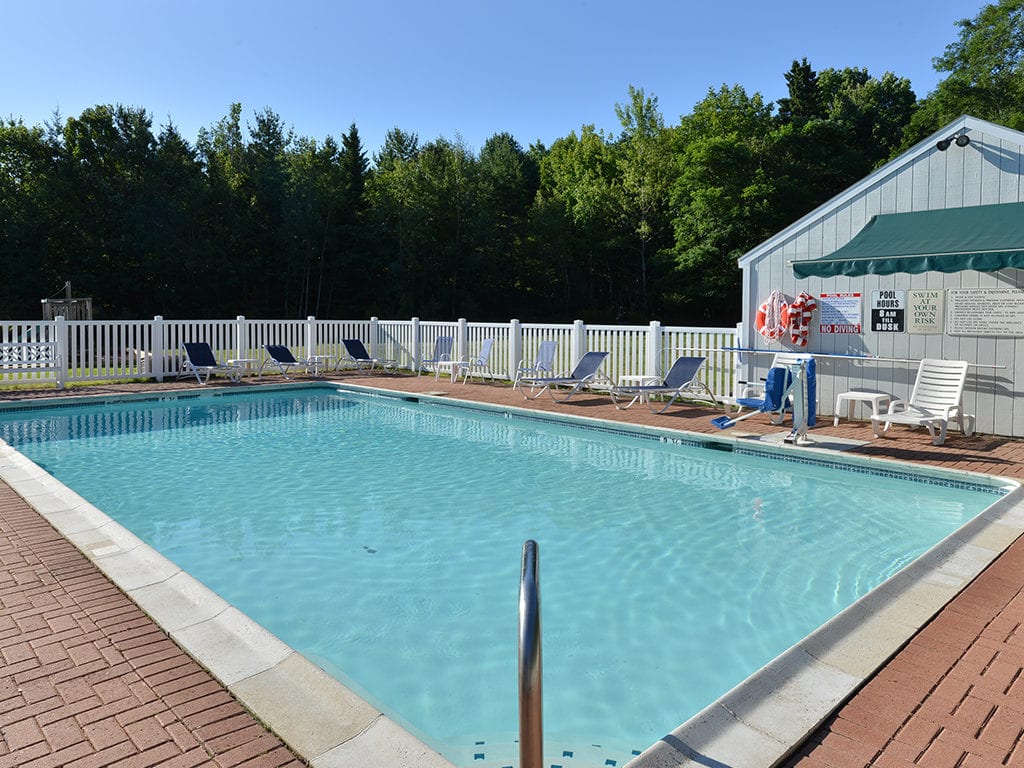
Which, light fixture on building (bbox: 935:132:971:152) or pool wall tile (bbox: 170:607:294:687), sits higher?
light fixture on building (bbox: 935:132:971:152)

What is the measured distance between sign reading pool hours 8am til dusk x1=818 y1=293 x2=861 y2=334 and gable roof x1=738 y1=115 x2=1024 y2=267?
3.29 ft

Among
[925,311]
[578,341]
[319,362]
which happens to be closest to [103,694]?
[925,311]

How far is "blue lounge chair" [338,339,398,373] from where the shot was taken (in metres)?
15.4

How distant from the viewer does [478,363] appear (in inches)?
523

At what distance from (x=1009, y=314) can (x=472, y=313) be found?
28497 mm

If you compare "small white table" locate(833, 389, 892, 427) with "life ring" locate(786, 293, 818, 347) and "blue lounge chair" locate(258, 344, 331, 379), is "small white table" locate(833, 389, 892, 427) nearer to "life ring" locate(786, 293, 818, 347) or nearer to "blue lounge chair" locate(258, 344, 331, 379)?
"life ring" locate(786, 293, 818, 347)

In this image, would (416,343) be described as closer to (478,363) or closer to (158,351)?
(478,363)

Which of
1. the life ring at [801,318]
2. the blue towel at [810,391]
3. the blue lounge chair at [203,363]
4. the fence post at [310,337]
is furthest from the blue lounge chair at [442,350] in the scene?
the blue towel at [810,391]

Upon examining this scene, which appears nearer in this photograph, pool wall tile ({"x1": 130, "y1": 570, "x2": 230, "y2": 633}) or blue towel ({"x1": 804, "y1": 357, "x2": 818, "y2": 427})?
pool wall tile ({"x1": 130, "y1": 570, "x2": 230, "y2": 633})

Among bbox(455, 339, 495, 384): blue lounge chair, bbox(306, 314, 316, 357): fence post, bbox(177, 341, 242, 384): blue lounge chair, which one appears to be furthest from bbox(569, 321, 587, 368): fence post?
bbox(177, 341, 242, 384): blue lounge chair

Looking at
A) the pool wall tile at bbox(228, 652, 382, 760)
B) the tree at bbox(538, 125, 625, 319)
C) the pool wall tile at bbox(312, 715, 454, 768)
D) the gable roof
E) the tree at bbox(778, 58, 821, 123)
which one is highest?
the tree at bbox(778, 58, 821, 123)

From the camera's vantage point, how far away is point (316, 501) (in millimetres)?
5930

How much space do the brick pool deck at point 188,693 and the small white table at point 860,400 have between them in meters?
4.19

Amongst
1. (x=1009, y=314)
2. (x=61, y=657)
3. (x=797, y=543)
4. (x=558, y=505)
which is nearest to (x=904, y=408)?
(x=1009, y=314)
